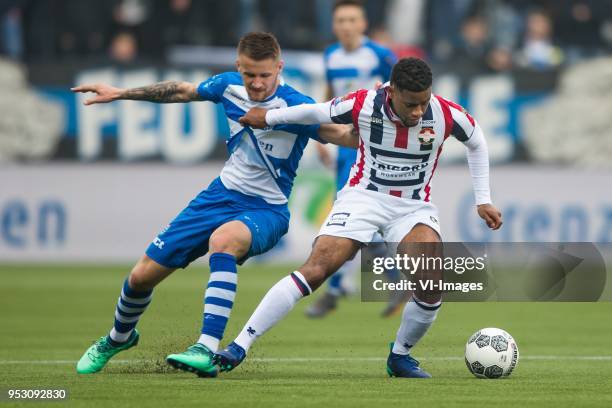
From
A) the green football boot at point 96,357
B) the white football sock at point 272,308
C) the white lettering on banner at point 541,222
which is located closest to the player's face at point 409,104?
the white football sock at point 272,308

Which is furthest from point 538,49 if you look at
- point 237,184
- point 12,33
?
point 237,184

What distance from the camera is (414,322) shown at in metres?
8.42

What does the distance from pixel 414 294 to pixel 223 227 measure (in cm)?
131

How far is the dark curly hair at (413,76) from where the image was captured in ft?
26.1

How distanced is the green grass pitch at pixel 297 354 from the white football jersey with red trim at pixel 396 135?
1.28 m

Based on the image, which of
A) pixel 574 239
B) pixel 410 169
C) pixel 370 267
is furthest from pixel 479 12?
pixel 410 169

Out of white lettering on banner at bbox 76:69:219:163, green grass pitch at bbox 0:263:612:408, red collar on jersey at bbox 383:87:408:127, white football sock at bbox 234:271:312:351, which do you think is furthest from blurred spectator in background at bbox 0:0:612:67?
white football sock at bbox 234:271:312:351

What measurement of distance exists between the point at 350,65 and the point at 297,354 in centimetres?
418

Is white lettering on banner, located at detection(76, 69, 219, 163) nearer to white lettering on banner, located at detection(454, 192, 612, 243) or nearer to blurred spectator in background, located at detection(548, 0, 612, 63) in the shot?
white lettering on banner, located at detection(454, 192, 612, 243)

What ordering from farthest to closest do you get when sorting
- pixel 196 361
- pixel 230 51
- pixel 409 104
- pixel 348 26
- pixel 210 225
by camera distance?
pixel 230 51
pixel 348 26
pixel 210 225
pixel 409 104
pixel 196 361

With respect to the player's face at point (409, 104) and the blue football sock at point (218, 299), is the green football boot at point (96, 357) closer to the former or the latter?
the blue football sock at point (218, 299)

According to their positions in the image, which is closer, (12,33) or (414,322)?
(414,322)

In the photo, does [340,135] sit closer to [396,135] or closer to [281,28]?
[396,135]

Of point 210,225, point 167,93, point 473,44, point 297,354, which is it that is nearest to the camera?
point 210,225
